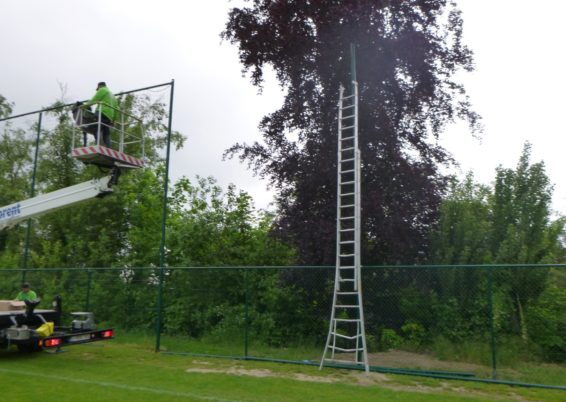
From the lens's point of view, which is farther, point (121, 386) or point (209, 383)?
point (209, 383)

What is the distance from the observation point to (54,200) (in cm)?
1055

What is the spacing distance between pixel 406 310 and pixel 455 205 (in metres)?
4.29

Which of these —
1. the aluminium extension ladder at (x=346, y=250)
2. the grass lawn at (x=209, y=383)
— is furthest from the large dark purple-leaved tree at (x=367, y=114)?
the grass lawn at (x=209, y=383)

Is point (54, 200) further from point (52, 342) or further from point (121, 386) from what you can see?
point (121, 386)

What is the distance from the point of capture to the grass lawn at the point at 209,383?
301 inches

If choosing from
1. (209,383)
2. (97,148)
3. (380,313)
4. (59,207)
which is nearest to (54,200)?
(59,207)

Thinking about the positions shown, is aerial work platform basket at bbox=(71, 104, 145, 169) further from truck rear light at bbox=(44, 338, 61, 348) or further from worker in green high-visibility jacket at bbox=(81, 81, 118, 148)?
truck rear light at bbox=(44, 338, 61, 348)

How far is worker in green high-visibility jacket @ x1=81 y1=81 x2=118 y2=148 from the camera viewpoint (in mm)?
10023

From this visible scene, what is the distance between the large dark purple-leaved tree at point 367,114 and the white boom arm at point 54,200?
4.61 meters

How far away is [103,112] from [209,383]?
5585mm

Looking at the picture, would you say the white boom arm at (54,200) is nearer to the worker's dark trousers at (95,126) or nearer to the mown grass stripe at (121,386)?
the worker's dark trousers at (95,126)

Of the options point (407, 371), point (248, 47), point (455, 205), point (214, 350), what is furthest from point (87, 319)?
point (455, 205)

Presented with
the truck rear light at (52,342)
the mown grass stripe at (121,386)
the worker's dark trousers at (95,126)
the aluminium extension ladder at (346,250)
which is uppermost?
the worker's dark trousers at (95,126)

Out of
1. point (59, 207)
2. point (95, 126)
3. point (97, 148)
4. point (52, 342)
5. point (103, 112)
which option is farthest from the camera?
point (59, 207)
